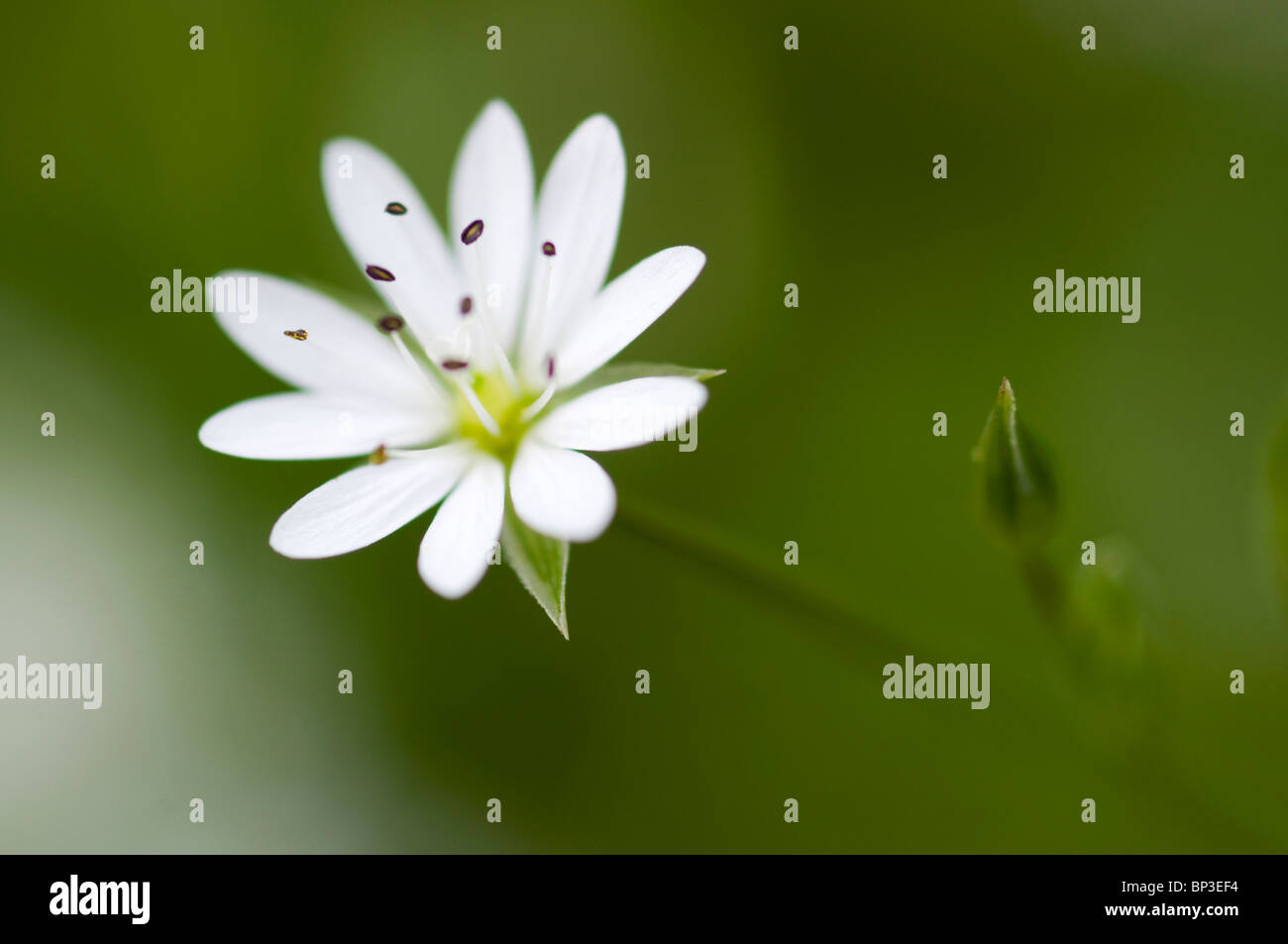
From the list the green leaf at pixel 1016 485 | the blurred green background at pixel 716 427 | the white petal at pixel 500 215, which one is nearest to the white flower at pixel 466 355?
the white petal at pixel 500 215

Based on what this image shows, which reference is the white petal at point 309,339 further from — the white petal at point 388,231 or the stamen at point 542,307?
the stamen at point 542,307

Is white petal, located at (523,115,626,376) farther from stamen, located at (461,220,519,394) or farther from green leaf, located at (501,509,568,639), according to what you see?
green leaf, located at (501,509,568,639)

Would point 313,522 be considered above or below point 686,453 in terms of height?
below

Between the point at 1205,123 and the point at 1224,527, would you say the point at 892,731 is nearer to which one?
the point at 1224,527

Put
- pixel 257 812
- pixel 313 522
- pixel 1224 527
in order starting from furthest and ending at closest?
pixel 1224 527
pixel 257 812
pixel 313 522

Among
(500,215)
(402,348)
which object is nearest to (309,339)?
(402,348)

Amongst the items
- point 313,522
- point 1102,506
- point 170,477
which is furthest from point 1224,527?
point 170,477
